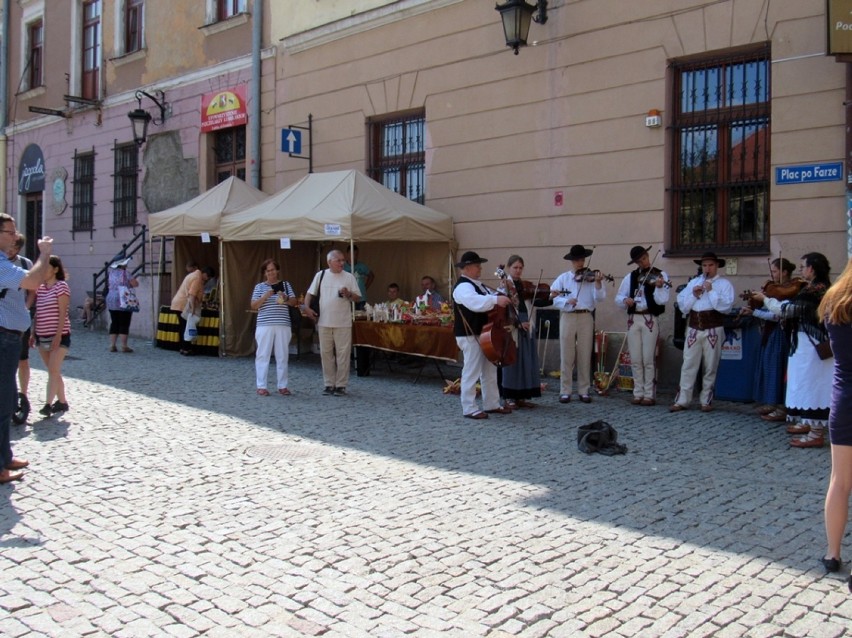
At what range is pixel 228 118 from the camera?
55.4 ft

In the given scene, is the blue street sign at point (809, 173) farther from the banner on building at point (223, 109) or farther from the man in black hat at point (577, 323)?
the banner on building at point (223, 109)

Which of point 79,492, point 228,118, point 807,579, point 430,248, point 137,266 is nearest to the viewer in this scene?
point 807,579

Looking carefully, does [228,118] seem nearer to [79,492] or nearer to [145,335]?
[145,335]

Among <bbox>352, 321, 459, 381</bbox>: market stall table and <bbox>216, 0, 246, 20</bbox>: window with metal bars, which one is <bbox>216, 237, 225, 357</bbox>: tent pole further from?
<bbox>216, 0, 246, 20</bbox>: window with metal bars

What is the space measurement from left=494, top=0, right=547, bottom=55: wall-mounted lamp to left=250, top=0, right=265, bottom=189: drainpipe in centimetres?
617

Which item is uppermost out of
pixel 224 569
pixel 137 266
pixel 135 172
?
pixel 135 172

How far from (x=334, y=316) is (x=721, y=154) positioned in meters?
5.07

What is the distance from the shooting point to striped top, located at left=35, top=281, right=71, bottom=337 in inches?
324

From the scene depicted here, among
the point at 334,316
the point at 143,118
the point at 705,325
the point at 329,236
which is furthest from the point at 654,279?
the point at 143,118

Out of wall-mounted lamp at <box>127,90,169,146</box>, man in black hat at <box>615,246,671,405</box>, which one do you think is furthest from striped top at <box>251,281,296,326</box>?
wall-mounted lamp at <box>127,90,169,146</box>

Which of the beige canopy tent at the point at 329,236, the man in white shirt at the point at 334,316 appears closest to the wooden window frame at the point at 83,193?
the beige canopy tent at the point at 329,236

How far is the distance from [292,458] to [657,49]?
7071mm

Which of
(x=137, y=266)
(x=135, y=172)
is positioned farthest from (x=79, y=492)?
(x=135, y=172)

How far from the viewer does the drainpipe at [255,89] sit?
52.6 ft
